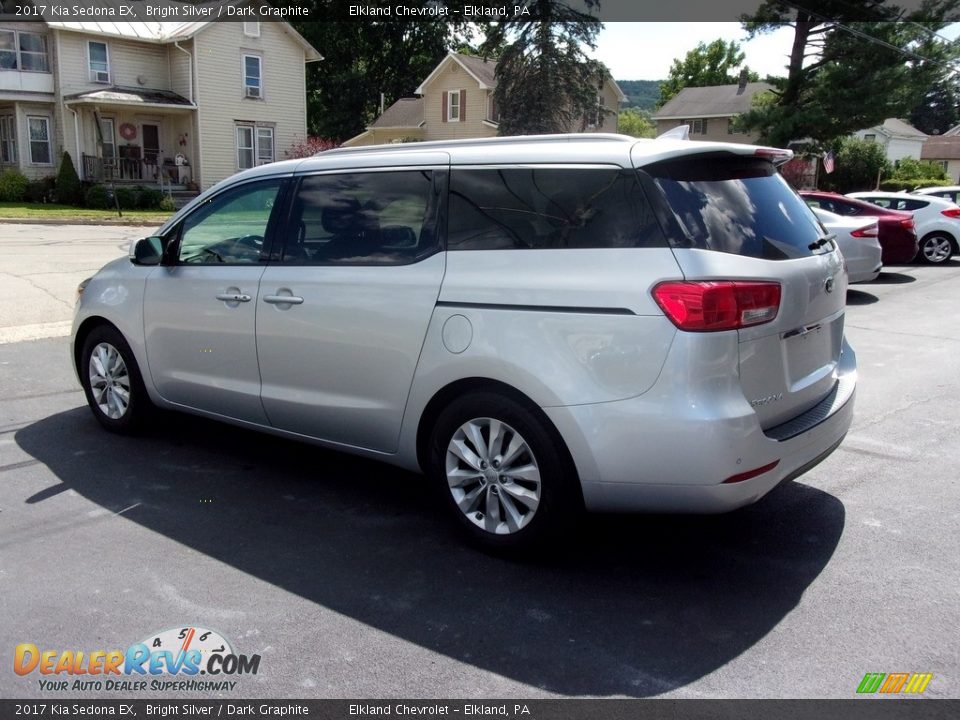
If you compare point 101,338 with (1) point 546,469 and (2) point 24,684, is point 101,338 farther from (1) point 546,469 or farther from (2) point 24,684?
(1) point 546,469

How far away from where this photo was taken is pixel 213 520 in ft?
14.8

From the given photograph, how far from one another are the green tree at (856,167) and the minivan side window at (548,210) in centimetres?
4242

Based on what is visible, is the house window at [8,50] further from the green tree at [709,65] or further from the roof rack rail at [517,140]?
the green tree at [709,65]

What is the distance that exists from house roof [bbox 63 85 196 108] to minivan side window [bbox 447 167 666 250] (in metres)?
31.1

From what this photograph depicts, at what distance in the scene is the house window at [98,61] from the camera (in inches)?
1292

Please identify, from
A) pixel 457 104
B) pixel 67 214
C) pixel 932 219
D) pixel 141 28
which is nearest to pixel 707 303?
pixel 932 219

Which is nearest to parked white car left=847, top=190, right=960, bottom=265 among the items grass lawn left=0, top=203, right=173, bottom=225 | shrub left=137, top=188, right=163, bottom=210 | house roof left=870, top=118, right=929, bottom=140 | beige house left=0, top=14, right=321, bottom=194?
grass lawn left=0, top=203, right=173, bottom=225

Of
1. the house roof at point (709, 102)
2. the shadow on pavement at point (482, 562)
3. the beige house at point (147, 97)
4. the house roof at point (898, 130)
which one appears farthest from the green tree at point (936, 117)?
the shadow on pavement at point (482, 562)

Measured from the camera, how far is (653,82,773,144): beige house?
57.8 metres

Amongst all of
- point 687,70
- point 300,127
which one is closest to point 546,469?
point 300,127

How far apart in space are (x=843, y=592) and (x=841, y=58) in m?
29.7

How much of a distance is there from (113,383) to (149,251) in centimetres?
102

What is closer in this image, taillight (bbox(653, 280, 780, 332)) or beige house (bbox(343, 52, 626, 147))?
taillight (bbox(653, 280, 780, 332))

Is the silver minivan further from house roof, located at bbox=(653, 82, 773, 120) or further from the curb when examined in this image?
house roof, located at bbox=(653, 82, 773, 120)
